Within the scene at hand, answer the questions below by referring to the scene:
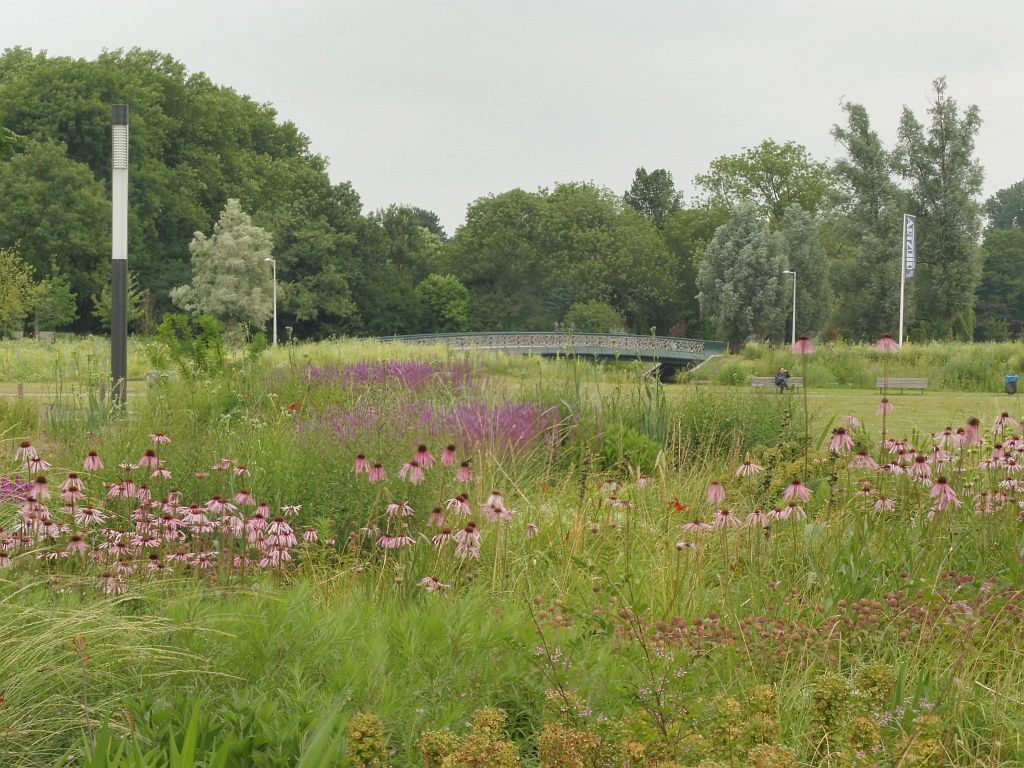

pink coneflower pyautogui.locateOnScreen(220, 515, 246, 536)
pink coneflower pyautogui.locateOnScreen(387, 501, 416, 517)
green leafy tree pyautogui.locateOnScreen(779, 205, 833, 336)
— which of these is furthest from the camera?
green leafy tree pyautogui.locateOnScreen(779, 205, 833, 336)

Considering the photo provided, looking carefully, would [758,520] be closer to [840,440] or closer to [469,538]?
[840,440]

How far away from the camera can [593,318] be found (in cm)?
5141

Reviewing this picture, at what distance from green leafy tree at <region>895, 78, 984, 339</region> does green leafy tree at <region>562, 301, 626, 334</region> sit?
14012 mm

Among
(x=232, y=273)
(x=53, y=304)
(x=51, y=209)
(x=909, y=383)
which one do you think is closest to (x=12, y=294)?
(x=53, y=304)

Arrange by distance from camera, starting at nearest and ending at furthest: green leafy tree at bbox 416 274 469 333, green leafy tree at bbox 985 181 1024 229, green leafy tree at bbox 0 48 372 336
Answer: green leafy tree at bbox 0 48 372 336 < green leafy tree at bbox 416 274 469 333 < green leafy tree at bbox 985 181 1024 229

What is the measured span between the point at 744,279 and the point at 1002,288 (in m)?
27.8

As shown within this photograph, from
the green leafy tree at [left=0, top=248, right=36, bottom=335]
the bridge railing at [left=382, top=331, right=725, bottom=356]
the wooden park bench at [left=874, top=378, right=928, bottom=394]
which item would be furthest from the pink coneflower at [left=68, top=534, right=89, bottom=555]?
the bridge railing at [left=382, top=331, right=725, bottom=356]

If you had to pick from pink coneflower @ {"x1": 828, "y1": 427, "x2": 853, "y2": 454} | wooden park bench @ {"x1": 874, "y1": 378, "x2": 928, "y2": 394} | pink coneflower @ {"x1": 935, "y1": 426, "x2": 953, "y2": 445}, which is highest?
pink coneflower @ {"x1": 828, "y1": 427, "x2": 853, "y2": 454}

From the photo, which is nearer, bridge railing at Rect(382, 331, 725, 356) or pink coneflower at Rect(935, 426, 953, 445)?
pink coneflower at Rect(935, 426, 953, 445)

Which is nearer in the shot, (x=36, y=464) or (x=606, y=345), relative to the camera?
(x=36, y=464)

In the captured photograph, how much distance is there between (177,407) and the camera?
9.12m

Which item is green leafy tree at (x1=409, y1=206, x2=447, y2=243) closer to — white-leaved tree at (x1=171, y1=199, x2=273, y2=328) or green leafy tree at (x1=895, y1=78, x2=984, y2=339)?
white-leaved tree at (x1=171, y1=199, x2=273, y2=328)

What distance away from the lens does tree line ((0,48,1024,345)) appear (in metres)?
43.8

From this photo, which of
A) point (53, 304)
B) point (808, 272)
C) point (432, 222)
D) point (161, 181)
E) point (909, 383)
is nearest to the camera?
point (909, 383)
